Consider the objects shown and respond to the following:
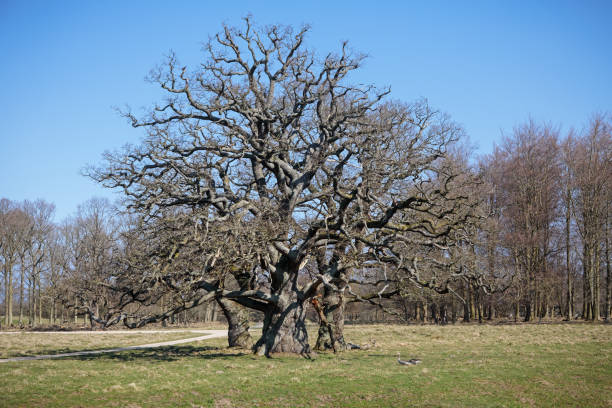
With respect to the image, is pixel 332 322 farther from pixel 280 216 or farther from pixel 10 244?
pixel 10 244

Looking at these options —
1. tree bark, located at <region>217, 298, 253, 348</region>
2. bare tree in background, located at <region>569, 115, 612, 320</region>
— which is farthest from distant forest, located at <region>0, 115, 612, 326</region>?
tree bark, located at <region>217, 298, 253, 348</region>

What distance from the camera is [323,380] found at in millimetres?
13961

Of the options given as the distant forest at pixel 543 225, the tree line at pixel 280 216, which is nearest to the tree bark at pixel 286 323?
the tree line at pixel 280 216

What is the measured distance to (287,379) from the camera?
14062 mm

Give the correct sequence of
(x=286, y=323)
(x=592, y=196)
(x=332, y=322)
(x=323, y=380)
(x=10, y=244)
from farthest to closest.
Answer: (x=10, y=244), (x=592, y=196), (x=332, y=322), (x=286, y=323), (x=323, y=380)

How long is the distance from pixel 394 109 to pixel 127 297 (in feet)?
44.1

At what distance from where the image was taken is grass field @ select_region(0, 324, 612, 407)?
1175 centimetres

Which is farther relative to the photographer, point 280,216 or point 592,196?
point 592,196

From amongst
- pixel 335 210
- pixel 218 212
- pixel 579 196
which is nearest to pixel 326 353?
pixel 335 210

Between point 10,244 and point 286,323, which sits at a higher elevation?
point 10,244

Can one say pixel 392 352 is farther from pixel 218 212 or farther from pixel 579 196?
pixel 579 196

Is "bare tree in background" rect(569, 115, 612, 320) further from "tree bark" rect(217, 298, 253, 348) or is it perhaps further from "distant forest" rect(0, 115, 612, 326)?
"tree bark" rect(217, 298, 253, 348)

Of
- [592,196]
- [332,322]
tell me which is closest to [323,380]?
[332,322]

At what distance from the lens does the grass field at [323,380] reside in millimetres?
11750
